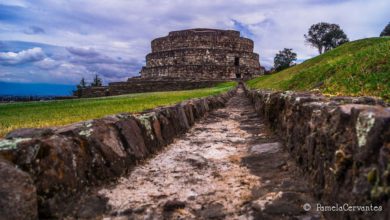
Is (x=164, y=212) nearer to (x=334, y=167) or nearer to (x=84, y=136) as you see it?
(x=84, y=136)

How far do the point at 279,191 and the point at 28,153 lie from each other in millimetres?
2223

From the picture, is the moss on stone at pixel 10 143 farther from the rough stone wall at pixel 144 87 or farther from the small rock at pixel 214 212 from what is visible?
the rough stone wall at pixel 144 87

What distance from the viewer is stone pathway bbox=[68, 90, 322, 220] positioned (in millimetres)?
3045

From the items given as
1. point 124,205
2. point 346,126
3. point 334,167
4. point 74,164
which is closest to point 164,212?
point 124,205

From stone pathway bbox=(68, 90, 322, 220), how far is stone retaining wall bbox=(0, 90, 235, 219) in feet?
0.74

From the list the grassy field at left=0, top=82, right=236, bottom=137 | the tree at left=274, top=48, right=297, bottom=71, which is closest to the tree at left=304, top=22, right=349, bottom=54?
the tree at left=274, top=48, right=297, bottom=71

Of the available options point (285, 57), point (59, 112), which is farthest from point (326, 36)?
point (59, 112)

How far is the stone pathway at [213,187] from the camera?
3045 mm

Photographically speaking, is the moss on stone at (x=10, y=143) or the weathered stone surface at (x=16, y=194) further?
the moss on stone at (x=10, y=143)

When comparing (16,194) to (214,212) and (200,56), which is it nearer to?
(214,212)

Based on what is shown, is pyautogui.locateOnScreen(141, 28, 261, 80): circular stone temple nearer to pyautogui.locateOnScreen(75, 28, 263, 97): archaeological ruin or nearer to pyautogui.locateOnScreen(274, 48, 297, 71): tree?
pyautogui.locateOnScreen(75, 28, 263, 97): archaeological ruin

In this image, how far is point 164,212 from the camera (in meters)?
3.07

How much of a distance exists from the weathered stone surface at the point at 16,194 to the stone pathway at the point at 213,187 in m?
0.64

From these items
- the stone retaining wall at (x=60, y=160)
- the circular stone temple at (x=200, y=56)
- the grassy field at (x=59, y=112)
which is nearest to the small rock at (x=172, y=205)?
the stone retaining wall at (x=60, y=160)
